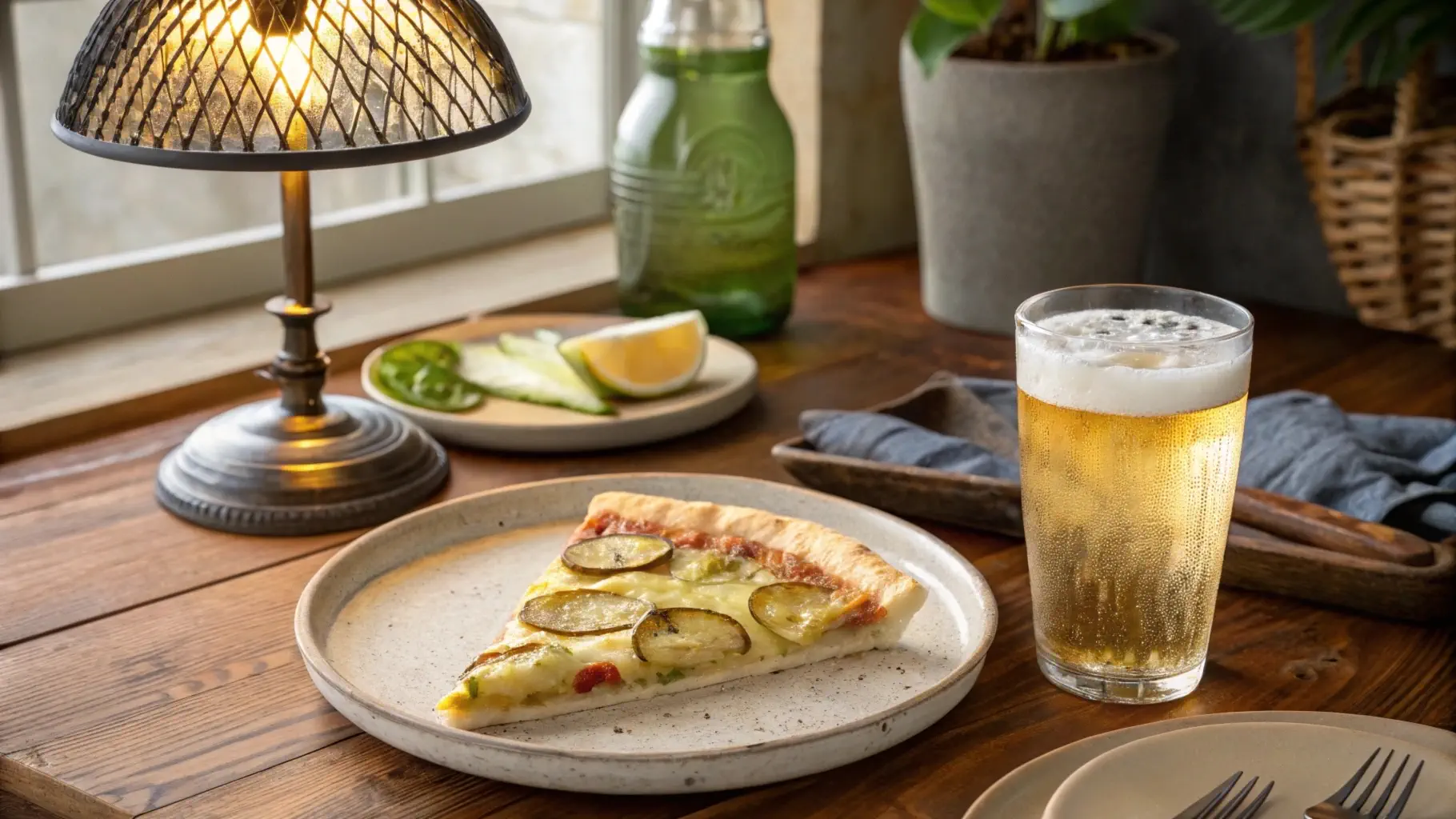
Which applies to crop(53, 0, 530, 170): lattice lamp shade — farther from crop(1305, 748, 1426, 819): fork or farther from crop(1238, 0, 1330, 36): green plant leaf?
crop(1238, 0, 1330, 36): green plant leaf

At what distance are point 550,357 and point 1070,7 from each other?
655mm

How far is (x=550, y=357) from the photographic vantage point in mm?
1639

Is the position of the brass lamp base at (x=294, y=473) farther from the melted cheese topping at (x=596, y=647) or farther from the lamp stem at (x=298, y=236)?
the melted cheese topping at (x=596, y=647)

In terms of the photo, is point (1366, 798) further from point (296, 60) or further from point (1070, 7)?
point (1070, 7)

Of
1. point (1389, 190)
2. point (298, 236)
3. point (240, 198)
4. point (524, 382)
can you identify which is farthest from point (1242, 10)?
point (240, 198)

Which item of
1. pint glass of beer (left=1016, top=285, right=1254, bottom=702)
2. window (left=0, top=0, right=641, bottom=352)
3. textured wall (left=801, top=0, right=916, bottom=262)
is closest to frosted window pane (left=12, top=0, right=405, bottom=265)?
window (left=0, top=0, right=641, bottom=352)

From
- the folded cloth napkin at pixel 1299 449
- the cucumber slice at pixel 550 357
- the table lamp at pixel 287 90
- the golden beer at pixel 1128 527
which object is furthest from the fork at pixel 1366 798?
the cucumber slice at pixel 550 357

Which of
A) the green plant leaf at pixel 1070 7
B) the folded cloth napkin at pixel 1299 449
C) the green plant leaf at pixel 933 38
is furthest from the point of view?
the green plant leaf at pixel 933 38

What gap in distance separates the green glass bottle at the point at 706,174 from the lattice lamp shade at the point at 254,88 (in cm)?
56

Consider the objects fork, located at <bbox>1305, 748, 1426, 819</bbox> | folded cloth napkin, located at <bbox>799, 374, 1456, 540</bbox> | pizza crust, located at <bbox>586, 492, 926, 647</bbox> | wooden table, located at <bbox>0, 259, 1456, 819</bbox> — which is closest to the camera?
fork, located at <bbox>1305, 748, 1426, 819</bbox>

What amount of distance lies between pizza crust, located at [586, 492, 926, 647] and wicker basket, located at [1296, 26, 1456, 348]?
0.87 meters

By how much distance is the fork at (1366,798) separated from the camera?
2.75 ft

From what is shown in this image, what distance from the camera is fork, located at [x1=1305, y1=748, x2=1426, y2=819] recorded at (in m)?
0.84

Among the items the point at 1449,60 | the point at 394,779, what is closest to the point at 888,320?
the point at 1449,60
